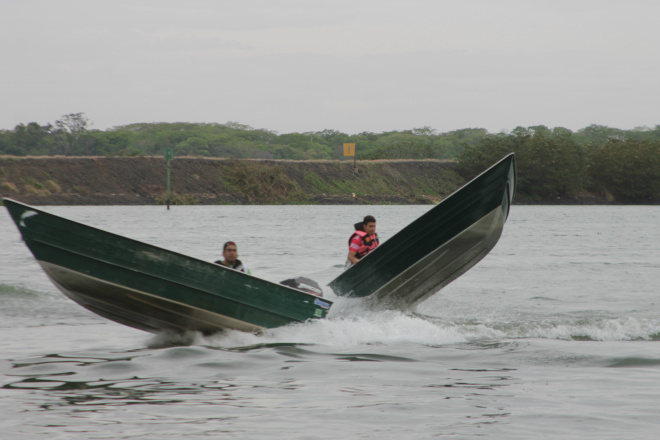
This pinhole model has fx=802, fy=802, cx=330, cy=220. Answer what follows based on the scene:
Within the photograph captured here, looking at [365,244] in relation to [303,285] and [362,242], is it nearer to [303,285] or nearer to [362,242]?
[362,242]

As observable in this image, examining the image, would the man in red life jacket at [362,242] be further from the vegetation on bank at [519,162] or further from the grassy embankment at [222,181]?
the vegetation on bank at [519,162]

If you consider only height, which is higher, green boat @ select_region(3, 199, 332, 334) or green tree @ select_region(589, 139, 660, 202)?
green tree @ select_region(589, 139, 660, 202)

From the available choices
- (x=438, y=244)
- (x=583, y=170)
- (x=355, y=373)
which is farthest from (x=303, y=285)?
(x=583, y=170)

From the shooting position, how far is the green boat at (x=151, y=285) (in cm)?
831

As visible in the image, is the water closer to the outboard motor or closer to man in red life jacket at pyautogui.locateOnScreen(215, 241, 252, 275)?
the outboard motor

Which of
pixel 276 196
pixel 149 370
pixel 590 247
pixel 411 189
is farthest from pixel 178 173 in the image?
pixel 149 370

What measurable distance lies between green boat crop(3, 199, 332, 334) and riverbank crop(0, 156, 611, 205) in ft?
177

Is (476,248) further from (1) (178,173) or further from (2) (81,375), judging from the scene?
(1) (178,173)

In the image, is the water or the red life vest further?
the red life vest

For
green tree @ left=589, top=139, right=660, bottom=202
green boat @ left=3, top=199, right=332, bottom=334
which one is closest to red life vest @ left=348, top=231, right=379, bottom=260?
green boat @ left=3, top=199, right=332, bottom=334

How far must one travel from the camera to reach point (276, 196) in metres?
77.5

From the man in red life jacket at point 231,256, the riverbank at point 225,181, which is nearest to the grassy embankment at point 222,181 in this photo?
the riverbank at point 225,181

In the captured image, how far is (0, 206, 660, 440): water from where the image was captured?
5879 millimetres

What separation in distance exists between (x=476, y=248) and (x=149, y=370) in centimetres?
492
